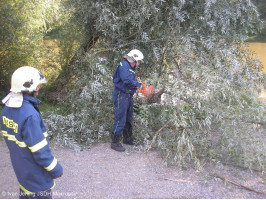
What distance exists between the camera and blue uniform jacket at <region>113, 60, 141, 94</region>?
14.8 ft

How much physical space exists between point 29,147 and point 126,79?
7.99 feet

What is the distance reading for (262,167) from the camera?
3965 mm

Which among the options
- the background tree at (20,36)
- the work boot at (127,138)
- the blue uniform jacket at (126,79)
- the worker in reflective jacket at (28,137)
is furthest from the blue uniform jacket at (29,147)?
the background tree at (20,36)

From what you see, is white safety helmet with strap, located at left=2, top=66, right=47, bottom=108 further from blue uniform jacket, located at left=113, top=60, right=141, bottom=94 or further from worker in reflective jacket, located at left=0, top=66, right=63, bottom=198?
blue uniform jacket, located at left=113, top=60, right=141, bottom=94

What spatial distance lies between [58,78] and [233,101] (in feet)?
16.2

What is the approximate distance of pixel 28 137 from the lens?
2.28m

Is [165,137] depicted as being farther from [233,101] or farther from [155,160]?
[233,101]

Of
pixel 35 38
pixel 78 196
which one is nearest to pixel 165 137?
pixel 78 196

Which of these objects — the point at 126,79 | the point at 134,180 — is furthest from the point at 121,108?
the point at 134,180

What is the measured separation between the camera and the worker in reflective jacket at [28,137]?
2.31 metres

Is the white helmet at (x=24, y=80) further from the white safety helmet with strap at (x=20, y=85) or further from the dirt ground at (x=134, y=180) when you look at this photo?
the dirt ground at (x=134, y=180)

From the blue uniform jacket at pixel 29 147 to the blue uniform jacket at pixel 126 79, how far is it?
220 cm

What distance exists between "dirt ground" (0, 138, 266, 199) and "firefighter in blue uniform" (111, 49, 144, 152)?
43 centimetres

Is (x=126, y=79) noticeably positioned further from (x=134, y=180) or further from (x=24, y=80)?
(x=24, y=80)
